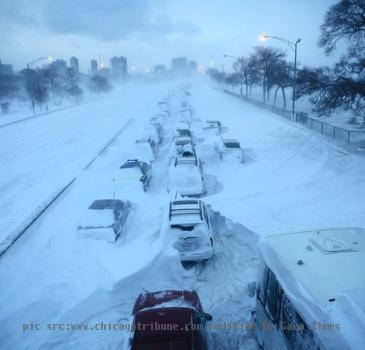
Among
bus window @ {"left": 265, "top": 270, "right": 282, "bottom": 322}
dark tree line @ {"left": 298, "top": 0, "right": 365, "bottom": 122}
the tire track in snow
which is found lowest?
the tire track in snow

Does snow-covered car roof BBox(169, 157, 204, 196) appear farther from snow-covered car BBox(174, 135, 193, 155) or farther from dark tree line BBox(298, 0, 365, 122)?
dark tree line BBox(298, 0, 365, 122)

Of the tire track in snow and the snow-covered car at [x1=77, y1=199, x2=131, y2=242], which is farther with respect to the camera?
the tire track in snow

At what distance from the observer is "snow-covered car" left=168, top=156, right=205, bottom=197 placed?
13.5 meters

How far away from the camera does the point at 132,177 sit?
14.4 m

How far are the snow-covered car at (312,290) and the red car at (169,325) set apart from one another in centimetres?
108

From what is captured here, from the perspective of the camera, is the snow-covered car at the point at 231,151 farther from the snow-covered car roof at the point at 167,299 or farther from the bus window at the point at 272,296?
the bus window at the point at 272,296

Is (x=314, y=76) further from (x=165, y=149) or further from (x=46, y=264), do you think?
(x=46, y=264)

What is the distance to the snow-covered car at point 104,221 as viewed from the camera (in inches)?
400

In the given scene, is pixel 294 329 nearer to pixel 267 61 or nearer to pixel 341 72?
pixel 341 72

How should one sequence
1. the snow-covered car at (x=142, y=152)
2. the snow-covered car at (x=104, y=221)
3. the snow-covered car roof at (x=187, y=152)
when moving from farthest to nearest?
1. the snow-covered car at (x=142, y=152)
2. the snow-covered car roof at (x=187, y=152)
3. the snow-covered car at (x=104, y=221)

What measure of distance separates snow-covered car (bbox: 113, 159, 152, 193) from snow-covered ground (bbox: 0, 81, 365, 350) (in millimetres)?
424

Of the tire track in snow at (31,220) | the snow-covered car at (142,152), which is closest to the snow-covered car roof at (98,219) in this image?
the tire track in snow at (31,220)

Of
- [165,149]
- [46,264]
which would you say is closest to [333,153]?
[165,149]

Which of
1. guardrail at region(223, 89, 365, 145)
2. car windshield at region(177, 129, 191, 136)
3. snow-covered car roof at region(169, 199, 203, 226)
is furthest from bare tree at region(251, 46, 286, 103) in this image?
snow-covered car roof at region(169, 199, 203, 226)
